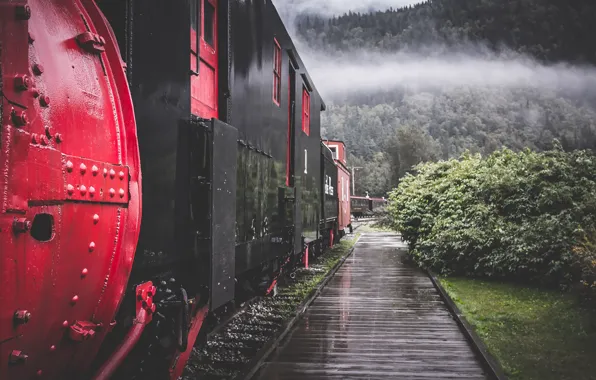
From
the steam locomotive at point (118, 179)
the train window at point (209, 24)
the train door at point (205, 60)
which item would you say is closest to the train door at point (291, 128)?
the steam locomotive at point (118, 179)

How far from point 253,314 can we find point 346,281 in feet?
15.3

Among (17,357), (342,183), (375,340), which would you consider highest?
(342,183)

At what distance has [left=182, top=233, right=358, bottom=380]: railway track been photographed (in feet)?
19.0

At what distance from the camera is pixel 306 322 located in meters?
8.34

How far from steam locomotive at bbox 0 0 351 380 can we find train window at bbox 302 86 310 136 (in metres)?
5.02

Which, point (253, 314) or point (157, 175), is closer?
point (157, 175)

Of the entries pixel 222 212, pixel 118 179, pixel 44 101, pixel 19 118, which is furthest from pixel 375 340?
pixel 19 118

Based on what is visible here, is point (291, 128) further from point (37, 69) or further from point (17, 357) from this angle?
point (17, 357)

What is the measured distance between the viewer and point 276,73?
7.54m

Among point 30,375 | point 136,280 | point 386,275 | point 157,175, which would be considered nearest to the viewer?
point 30,375

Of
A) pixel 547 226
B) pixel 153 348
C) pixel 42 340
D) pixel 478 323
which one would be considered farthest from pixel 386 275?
pixel 42 340

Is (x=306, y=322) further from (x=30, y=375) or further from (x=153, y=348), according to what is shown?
(x=30, y=375)

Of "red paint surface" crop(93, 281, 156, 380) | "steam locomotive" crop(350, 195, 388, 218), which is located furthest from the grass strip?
"steam locomotive" crop(350, 195, 388, 218)

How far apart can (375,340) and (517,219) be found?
6.15m
